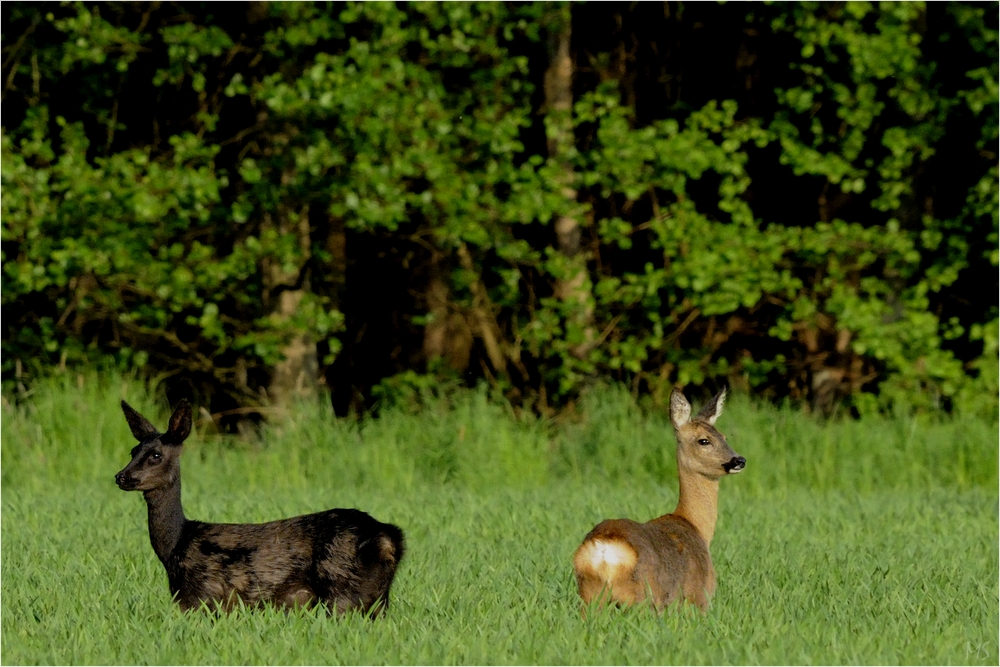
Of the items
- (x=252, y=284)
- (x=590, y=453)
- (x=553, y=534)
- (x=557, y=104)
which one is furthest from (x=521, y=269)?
(x=553, y=534)

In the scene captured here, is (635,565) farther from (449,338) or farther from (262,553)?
(449,338)

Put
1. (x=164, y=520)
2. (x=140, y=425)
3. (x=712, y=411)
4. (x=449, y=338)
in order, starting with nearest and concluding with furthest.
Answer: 1. (x=164, y=520)
2. (x=140, y=425)
3. (x=712, y=411)
4. (x=449, y=338)

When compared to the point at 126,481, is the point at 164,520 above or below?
below

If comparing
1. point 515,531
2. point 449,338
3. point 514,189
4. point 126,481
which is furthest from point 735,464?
point 449,338

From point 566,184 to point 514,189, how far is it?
540mm

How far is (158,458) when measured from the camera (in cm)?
688

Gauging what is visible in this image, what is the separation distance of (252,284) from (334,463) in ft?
11.9

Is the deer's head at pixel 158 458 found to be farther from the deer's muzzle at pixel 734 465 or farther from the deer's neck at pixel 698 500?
the deer's muzzle at pixel 734 465

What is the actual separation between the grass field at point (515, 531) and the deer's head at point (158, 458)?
1.95ft

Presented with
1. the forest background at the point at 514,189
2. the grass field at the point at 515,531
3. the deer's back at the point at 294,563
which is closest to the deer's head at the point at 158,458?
the deer's back at the point at 294,563

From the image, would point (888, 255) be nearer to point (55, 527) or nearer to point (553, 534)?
point (553, 534)

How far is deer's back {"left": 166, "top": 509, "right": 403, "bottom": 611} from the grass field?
0.16 metres

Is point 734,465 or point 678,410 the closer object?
point 734,465

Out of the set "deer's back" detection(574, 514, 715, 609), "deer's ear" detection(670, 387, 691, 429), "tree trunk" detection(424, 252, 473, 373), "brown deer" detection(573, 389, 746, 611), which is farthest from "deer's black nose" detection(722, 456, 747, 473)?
"tree trunk" detection(424, 252, 473, 373)
